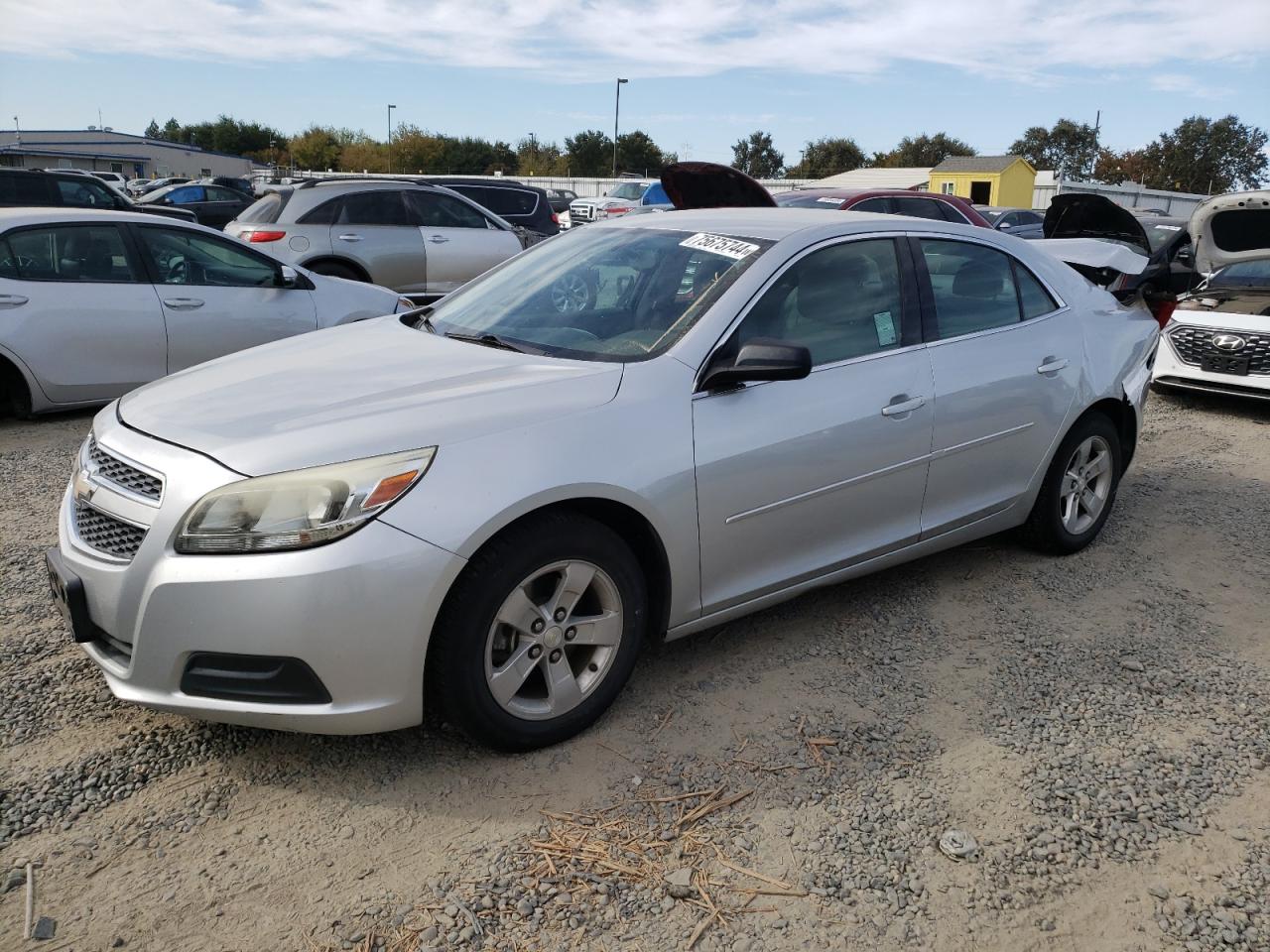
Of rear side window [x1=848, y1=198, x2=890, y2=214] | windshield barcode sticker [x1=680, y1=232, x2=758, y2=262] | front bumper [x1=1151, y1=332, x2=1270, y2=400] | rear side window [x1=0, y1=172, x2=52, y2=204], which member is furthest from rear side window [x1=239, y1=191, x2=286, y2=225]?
front bumper [x1=1151, y1=332, x2=1270, y2=400]

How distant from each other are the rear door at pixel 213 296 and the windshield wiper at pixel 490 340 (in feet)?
13.5

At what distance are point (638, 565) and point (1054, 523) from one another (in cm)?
244

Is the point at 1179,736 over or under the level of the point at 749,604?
under

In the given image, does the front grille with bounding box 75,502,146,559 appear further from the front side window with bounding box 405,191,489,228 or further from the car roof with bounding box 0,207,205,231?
the front side window with bounding box 405,191,489,228

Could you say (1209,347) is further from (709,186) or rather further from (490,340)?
(490,340)

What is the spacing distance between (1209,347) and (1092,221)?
1.54 m

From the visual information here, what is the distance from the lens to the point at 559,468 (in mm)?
2869

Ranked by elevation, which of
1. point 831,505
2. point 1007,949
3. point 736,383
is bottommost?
point 1007,949

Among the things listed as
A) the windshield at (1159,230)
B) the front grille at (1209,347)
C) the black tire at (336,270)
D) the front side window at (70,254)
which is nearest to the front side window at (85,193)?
the black tire at (336,270)

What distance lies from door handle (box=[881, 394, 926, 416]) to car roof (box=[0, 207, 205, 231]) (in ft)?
18.5

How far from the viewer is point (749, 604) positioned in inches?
138

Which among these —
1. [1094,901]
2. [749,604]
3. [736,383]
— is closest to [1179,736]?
[1094,901]

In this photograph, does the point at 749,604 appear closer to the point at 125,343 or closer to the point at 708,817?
the point at 708,817

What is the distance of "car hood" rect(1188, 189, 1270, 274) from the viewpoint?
838cm
